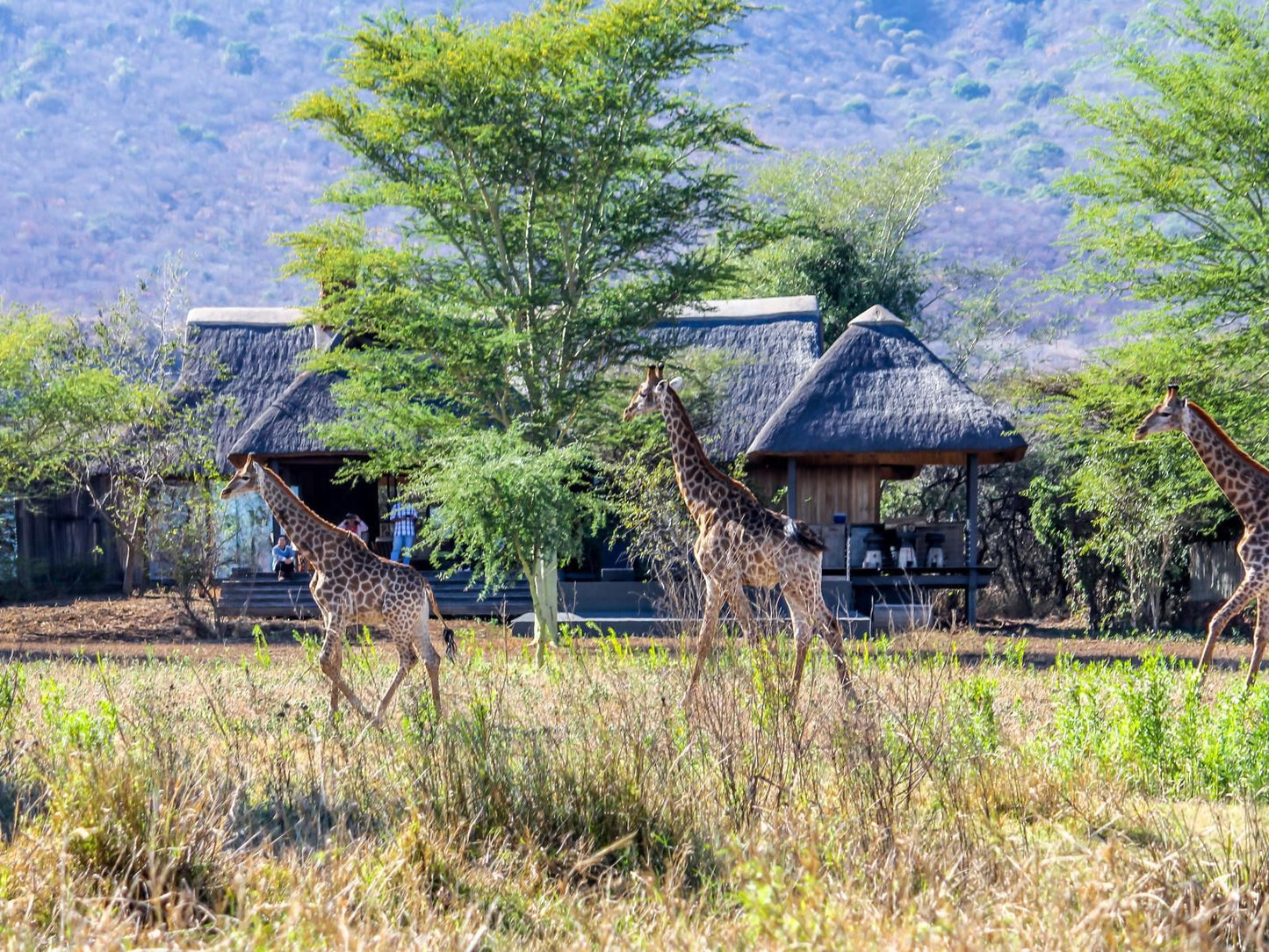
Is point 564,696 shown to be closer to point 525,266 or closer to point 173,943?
point 173,943

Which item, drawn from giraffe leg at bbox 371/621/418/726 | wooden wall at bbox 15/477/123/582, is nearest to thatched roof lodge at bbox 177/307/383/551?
wooden wall at bbox 15/477/123/582

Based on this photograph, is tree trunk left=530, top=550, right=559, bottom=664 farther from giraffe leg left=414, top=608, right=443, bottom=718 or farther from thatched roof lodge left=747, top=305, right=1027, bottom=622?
thatched roof lodge left=747, top=305, right=1027, bottom=622

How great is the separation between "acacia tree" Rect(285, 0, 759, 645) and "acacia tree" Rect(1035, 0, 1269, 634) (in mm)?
4594

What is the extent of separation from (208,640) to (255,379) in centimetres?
967

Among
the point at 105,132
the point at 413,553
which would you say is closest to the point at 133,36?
the point at 105,132

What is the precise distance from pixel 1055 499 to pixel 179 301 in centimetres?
1862

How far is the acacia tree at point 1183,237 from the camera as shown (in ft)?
51.3

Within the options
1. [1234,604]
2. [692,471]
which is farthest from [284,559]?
[1234,604]

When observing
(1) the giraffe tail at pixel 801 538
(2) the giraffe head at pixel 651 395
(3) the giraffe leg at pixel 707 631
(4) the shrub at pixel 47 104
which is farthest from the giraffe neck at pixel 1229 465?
(4) the shrub at pixel 47 104

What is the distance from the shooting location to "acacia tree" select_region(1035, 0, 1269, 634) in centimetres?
1562

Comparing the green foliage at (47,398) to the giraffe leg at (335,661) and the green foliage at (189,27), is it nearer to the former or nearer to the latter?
the giraffe leg at (335,661)

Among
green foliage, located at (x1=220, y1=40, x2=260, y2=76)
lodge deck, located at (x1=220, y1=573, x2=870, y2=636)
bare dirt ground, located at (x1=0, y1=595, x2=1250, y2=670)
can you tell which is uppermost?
green foliage, located at (x1=220, y1=40, x2=260, y2=76)

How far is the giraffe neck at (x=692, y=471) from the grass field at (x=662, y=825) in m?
2.16

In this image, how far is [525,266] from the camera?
15922 millimetres
